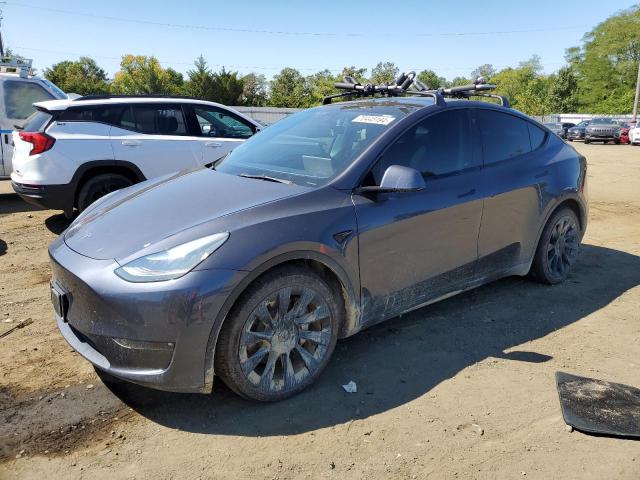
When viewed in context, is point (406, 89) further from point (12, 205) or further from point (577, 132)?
point (577, 132)

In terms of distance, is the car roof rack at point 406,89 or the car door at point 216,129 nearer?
the car roof rack at point 406,89

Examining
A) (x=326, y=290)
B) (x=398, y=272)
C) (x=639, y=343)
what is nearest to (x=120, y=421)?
(x=326, y=290)

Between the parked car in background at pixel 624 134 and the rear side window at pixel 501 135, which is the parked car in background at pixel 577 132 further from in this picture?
the rear side window at pixel 501 135

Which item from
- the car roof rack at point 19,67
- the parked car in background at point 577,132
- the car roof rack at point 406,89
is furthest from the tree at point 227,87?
the car roof rack at point 406,89

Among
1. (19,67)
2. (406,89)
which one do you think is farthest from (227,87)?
(406,89)

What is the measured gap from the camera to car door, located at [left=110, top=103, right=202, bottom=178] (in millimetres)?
6801

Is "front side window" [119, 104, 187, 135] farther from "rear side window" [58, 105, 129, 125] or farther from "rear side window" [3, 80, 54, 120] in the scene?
"rear side window" [3, 80, 54, 120]

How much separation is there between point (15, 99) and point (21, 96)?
0.38 ft

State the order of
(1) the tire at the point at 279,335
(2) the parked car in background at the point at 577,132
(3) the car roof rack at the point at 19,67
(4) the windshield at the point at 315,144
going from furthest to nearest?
(2) the parked car in background at the point at 577,132
(3) the car roof rack at the point at 19,67
(4) the windshield at the point at 315,144
(1) the tire at the point at 279,335

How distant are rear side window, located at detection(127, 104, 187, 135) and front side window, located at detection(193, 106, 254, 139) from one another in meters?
0.26

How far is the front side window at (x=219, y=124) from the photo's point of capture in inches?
293

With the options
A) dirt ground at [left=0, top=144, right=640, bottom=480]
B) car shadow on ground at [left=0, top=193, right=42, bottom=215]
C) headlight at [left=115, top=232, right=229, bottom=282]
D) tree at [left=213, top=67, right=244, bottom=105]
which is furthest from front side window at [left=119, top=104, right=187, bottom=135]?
tree at [left=213, top=67, right=244, bottom=105]

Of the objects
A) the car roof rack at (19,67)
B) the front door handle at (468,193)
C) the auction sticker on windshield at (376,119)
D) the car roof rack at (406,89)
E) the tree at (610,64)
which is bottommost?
the front door handle at (468,193)

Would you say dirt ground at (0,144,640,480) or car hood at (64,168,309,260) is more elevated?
car hood at (64,168,309,260)
